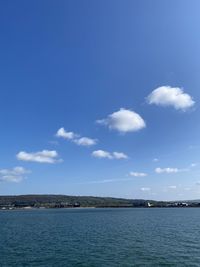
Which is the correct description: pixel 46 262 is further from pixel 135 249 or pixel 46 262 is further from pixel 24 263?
pixel 135 249

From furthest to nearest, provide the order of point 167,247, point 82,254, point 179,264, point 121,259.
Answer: point 167,247, point 82,254, point 121,259, point 179,264

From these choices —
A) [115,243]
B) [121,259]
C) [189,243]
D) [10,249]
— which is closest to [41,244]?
[10,249]

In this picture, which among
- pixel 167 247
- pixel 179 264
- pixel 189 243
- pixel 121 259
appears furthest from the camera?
pixel 189 243

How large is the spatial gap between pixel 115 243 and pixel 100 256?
494 inches

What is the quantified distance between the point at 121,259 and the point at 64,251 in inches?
431

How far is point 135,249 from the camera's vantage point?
49875 mm

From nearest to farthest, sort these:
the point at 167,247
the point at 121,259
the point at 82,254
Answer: the point at 121,259 < the point at 82,254 < the point at 167,247

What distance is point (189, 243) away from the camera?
5672 cm

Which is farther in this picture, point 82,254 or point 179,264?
point 82,254

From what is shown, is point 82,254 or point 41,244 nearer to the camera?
point 82,254

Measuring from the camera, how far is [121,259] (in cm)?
4216

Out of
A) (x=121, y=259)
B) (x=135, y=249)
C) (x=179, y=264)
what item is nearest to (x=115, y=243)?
(x=135, y=249)

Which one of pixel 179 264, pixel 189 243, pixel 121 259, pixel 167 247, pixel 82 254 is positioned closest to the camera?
pixel 179 264

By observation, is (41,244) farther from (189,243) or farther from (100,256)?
(189,243)
